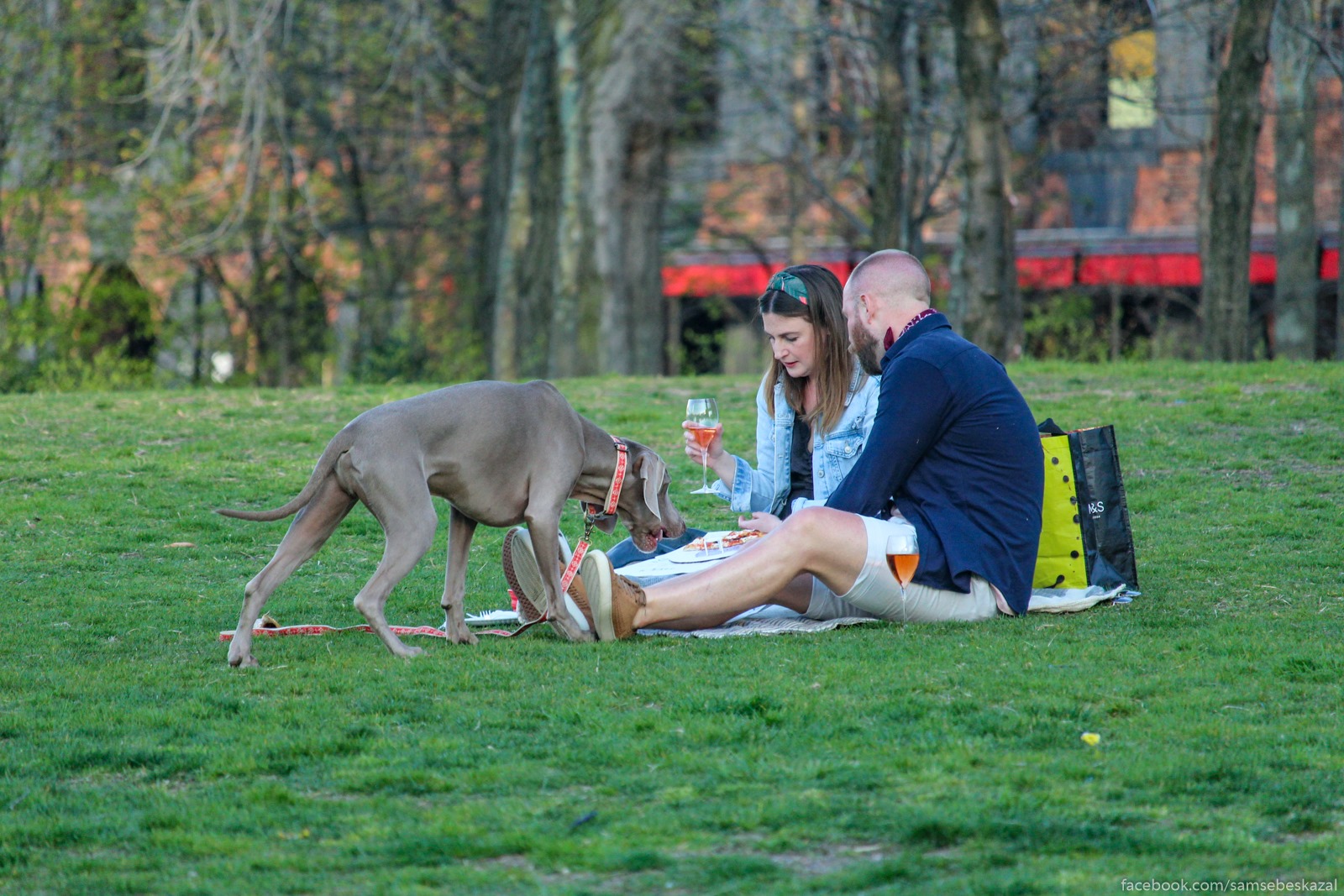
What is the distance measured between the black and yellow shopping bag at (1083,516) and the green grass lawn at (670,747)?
278 mm

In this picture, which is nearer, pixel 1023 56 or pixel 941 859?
pixel 941 859

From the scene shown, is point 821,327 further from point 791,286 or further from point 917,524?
point 917,524

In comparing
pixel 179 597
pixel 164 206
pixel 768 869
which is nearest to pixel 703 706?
pixel 768 869

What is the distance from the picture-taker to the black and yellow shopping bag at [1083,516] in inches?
254

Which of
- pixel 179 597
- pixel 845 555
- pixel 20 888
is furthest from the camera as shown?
pixel 179 597

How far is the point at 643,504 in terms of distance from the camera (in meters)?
6.55

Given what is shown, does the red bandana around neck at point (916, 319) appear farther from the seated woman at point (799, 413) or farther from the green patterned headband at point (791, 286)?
the green patterned headband at point (791, 286)

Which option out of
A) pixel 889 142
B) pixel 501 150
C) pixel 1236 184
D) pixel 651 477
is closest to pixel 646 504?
pixel 651 477

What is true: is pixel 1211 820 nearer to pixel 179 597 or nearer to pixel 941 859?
pixel 941 859

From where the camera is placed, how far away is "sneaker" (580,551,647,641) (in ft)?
19.3

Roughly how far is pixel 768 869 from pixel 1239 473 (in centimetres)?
773

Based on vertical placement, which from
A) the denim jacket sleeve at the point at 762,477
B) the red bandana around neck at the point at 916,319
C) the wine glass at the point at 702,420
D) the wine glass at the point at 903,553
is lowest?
the wine glass at the point at 903,553

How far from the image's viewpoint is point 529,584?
Answer: 20.9 ft

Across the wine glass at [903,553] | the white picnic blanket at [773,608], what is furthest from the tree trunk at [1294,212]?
the wine glass at [903,553]
